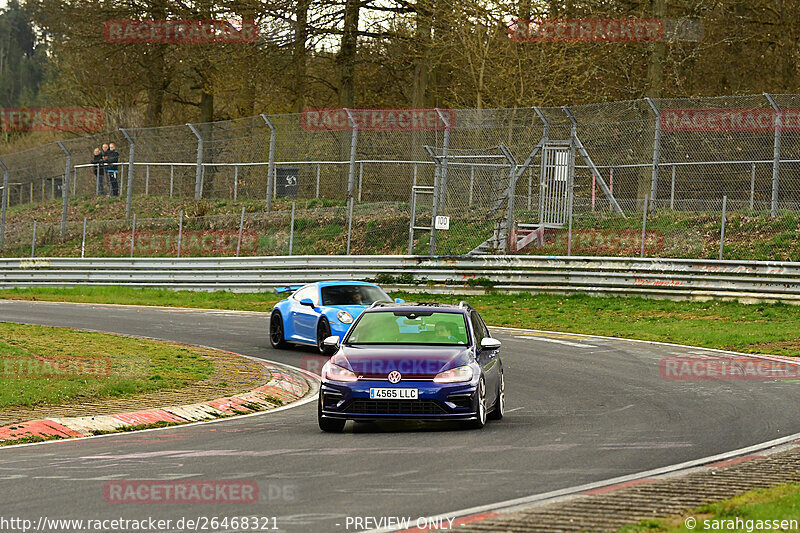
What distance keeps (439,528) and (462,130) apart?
2413 centimetres

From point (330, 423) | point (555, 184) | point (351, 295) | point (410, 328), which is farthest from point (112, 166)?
point (330, 423)

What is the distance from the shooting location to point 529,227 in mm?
30453

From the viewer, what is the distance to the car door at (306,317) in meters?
19.7

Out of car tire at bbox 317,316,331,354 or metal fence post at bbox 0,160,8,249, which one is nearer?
car tire at bbox 317,316,331,354

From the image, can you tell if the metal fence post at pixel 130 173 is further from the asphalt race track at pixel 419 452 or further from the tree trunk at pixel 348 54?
the asphalt race track at pixel 419 452

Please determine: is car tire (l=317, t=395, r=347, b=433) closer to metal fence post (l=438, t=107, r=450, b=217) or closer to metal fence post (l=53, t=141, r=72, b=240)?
metal fence post (l=438, t=107, r=450, b=217)

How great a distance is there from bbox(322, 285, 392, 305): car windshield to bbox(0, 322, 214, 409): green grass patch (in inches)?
99.2

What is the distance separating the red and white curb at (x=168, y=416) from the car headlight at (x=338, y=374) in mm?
1790

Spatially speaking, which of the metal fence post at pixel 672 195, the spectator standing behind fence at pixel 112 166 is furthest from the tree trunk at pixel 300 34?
the metal fence post at pixel 672 195

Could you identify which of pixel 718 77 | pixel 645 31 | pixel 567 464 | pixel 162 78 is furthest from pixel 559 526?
pixel 162 78

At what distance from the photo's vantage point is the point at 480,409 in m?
11.9

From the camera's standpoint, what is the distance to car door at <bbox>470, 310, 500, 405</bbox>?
1242 centimetres

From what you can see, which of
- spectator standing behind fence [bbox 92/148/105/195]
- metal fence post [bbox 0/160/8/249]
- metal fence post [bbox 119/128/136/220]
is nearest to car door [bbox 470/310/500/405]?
metal fence post [bbox 119/128/136/220]

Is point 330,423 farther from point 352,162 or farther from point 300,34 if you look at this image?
point 300,34
